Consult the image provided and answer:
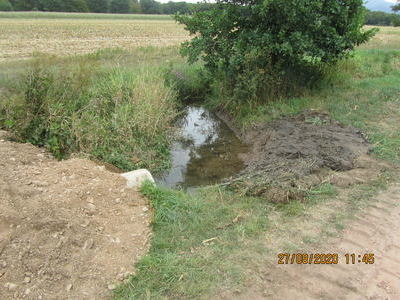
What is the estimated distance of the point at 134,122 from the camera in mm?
6840

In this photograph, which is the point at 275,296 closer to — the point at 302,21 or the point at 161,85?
the point at 161,85

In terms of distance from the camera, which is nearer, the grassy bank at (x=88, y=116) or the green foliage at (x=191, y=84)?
the grassy bank at (x=88, y=116)

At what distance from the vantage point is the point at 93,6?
71750 millimetres

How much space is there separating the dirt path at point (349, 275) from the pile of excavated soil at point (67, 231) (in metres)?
1.44

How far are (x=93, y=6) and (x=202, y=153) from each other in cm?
7512

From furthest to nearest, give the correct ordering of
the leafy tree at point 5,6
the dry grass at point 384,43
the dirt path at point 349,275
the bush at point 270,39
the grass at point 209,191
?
the leafy tree at point 5,6 → the dry grass at point 384,43 → the bush at point 270,39 → the grass at point 209,191 → the dirt path at point 349,275

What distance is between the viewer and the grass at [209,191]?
3398 mm

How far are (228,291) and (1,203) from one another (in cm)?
284

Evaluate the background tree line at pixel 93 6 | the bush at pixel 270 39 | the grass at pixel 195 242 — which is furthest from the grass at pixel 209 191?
the background tree line at pixel 93 6

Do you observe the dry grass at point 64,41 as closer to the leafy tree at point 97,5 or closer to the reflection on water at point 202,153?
the reflection on water at point 202,153

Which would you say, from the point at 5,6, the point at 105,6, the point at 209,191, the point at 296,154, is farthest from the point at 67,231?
the point at 105,6

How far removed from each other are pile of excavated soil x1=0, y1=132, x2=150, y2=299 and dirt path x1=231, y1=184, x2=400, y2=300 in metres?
1.44

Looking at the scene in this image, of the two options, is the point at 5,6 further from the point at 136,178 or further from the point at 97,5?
the point at 136,178

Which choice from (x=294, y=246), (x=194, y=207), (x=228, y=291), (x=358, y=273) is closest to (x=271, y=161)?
(x=194, y=207)
